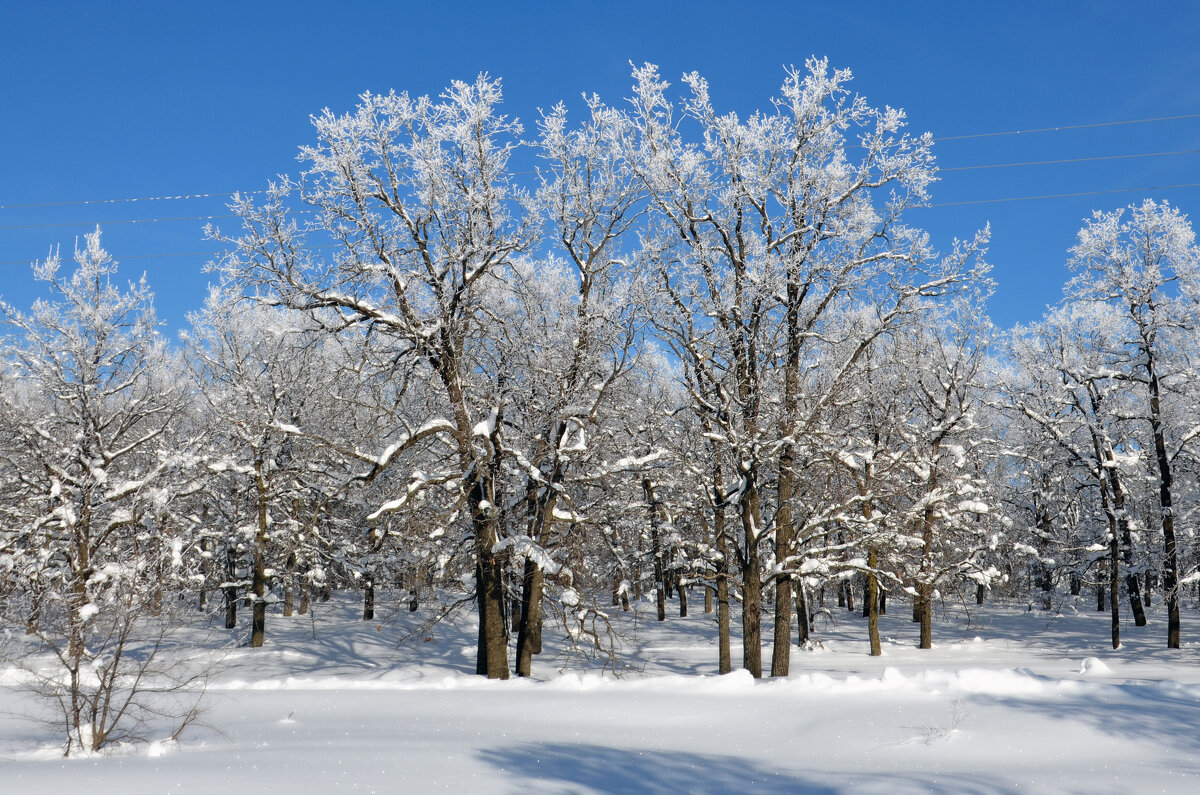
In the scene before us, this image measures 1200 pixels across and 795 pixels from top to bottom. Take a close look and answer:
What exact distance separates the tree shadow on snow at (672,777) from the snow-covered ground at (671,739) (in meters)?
0.03

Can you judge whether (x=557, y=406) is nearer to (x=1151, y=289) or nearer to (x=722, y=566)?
(x=722, y=566)

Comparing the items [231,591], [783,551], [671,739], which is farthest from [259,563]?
A: [671,739]

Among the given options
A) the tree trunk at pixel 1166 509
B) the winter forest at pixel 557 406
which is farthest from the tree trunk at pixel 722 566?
the tree trunk at pixel 1166 509

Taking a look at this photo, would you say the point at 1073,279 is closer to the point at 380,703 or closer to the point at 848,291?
the point at 848,291

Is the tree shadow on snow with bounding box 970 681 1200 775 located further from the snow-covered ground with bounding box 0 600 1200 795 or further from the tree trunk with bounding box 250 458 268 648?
the tree trunk with bounding box 250 458 268 648

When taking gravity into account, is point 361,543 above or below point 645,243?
below

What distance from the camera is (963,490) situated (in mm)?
22391

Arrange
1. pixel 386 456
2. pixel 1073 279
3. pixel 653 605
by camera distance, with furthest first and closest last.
Answer: 1. pixel 653 605
2. pixel 1073 279
3. pixel 386 456

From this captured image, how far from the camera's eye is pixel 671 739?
29.3 ft

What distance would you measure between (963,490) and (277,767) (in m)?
20.0

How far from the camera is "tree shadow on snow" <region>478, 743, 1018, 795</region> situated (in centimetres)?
648

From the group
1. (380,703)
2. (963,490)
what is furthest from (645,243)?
(963,490)

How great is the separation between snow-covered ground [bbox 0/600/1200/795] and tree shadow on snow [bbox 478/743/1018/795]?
0.03 meters

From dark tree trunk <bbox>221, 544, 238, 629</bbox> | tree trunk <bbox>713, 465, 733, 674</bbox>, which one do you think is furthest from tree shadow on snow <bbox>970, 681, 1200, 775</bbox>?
dark tree trunk <bbox>221, 544, 238, 629</bbox>
